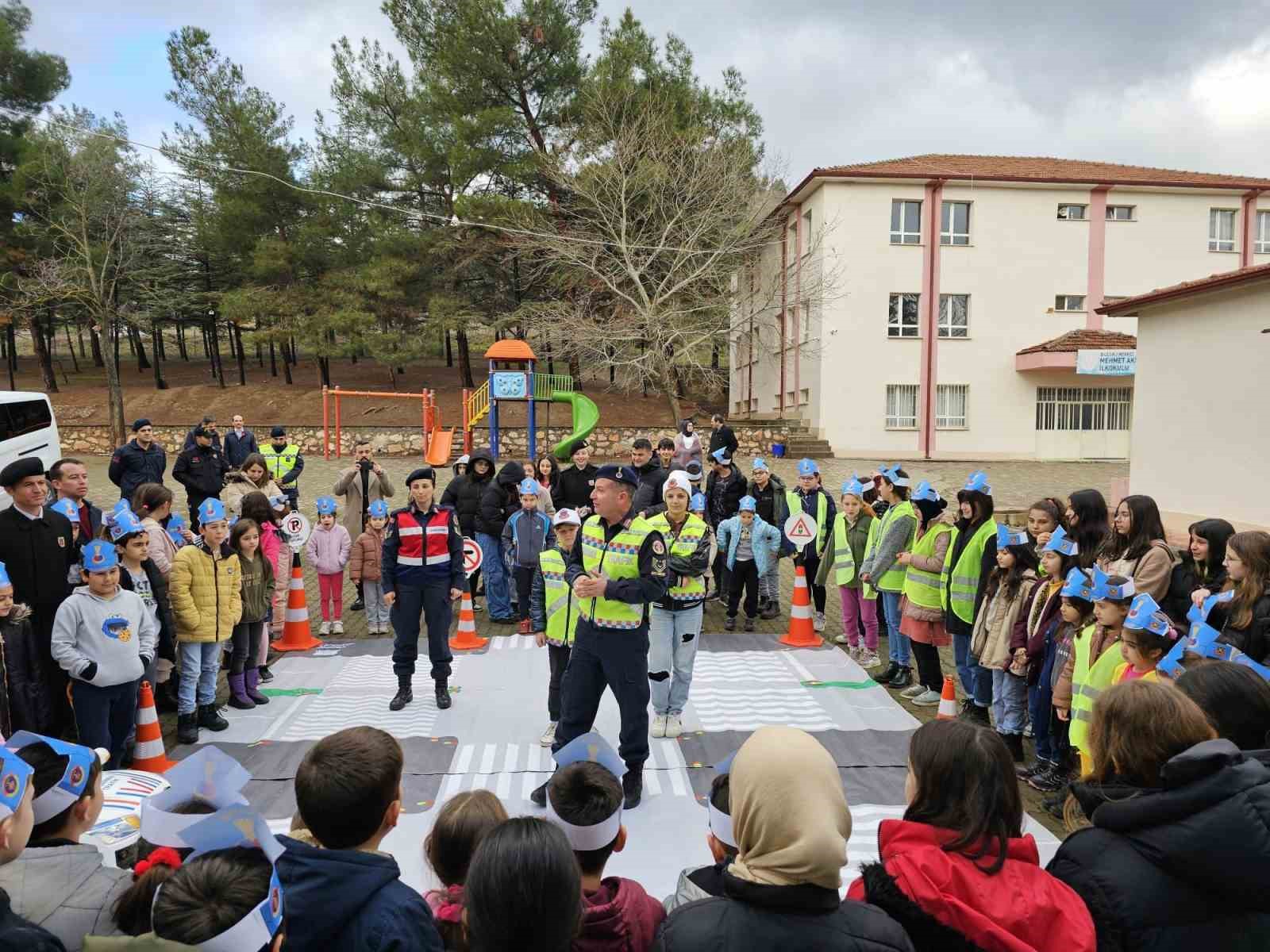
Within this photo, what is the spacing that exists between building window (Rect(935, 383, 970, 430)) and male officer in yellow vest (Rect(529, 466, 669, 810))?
22.9m

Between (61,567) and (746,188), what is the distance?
26.1 meters

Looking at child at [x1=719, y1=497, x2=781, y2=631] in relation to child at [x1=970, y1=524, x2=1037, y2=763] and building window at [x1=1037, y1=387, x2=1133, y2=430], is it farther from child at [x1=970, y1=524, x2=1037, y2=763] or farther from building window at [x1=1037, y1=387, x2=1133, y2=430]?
building window at [x1=1037, y1=387, x2=1133, y2=430]

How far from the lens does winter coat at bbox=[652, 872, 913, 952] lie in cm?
163

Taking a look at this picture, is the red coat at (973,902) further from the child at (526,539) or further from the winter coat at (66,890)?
the child at (526,539)

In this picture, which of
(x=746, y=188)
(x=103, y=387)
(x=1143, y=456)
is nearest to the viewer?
(x=1143, y=456)

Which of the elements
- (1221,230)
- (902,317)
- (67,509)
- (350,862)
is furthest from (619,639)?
(1221,230)

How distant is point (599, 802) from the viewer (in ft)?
7.39

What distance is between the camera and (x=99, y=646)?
4645 millimetres

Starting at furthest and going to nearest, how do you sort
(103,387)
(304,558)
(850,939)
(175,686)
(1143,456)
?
(103,387)
(1143,456)
(304,558)
(175,686)
(850,939)

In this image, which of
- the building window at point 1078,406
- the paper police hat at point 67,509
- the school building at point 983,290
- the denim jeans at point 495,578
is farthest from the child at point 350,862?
the building window at point 1078,406

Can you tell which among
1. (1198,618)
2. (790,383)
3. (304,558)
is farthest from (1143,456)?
(790,383)

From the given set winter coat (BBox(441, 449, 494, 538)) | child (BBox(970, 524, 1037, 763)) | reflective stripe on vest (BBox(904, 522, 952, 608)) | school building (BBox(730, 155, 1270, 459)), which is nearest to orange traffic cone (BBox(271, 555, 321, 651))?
winter coat (BBox(441, 449, 494, 538))

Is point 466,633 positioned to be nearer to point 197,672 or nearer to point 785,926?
point 197,672

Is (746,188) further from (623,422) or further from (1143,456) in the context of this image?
(1143,456)
